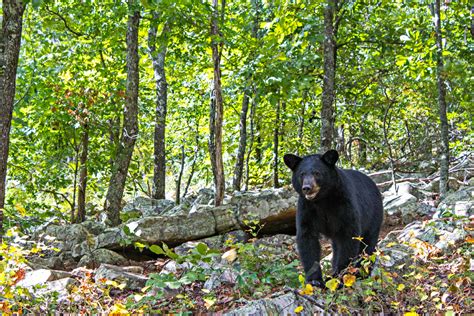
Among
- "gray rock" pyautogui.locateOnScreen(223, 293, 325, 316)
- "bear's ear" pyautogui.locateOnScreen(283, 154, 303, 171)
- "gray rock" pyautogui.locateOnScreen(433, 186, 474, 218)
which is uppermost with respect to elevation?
"bear's ear" pyautogui.locateOnScreen(283, 154, 303, 171)

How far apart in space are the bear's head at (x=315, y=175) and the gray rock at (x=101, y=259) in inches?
152

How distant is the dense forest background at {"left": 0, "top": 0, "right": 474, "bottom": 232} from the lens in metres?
8.12

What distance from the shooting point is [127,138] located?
9.87 metres

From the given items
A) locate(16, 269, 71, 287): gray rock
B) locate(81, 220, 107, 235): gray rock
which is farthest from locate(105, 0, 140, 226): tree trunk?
locate(16, 269, 71, 287): gray rock

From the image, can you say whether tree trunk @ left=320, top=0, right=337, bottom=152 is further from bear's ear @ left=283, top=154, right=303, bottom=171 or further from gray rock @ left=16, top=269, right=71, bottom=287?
gray rock @ left=16, top=269, right=71, bottom=287

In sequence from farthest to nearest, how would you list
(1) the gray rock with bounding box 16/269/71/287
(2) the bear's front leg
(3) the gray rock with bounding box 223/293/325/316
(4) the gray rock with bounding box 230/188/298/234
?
(4) the gray rock with bounding box 230/188/298/234
(1) the gray rock with bounding box 16/269/71/287
(2) the bear's front leg
(3) the gray rock with bounding box 223/293/325/316

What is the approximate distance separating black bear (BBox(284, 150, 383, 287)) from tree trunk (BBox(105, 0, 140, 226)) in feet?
17.3

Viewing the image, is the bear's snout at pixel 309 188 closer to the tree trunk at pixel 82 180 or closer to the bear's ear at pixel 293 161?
the bear's ear at pixel 293 161

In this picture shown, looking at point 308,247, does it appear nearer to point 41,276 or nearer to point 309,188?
point 309,188

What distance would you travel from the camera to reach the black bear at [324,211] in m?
5.04

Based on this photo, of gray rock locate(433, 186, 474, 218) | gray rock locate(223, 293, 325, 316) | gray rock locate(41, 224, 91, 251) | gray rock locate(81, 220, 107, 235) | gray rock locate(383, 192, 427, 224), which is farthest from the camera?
gray rock locate(81, 220, 107, 235)

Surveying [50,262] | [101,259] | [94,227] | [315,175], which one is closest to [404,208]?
[315,175]

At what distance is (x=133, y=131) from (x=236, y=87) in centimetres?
233

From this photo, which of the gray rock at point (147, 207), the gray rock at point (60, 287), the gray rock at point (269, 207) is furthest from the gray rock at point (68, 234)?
the gray rock at point (60, 287)
